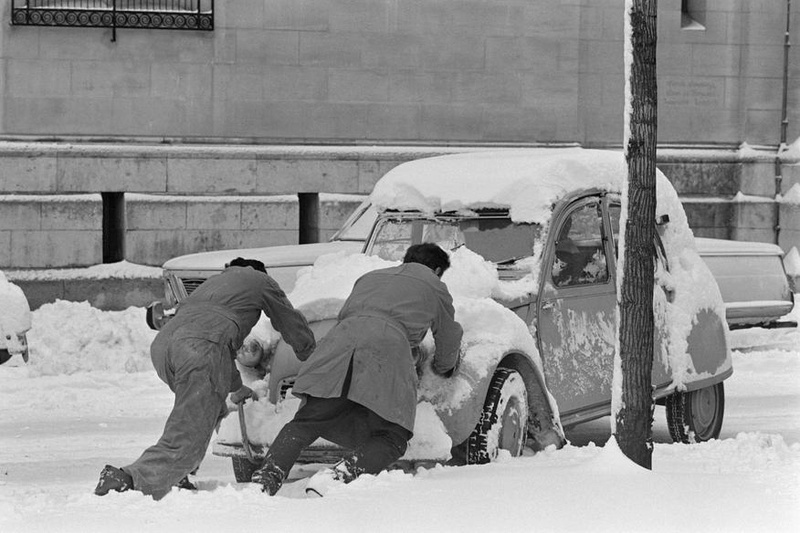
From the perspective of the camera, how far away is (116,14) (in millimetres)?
19125

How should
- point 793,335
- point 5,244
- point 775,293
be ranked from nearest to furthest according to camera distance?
point 775,293 → point 793,335 → point 5,244

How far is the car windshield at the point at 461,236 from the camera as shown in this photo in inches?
352

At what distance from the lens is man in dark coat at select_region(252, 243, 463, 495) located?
714 cm

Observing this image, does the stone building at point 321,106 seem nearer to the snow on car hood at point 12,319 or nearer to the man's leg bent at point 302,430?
the snow on car hood at point 12,319

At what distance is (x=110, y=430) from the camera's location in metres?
10.8

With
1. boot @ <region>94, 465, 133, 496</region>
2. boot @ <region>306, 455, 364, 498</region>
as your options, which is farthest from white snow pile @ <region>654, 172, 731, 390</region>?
boot @ <region>94, 465, 133, 496</region>

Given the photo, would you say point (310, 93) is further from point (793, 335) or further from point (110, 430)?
point (110, 430)

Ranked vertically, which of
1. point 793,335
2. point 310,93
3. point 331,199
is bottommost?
point 793,335

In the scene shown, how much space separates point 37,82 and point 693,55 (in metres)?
9.97

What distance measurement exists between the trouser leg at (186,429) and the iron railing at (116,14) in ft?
41.5

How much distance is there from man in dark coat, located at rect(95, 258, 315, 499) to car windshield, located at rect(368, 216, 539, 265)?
5.83 ft

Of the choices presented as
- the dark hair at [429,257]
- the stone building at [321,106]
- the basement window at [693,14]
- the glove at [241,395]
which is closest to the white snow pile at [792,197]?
the stone building at [321,106]

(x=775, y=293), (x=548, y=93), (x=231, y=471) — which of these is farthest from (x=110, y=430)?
(x=548, y=93)

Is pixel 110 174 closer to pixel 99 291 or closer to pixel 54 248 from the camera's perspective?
pixel 54 248
